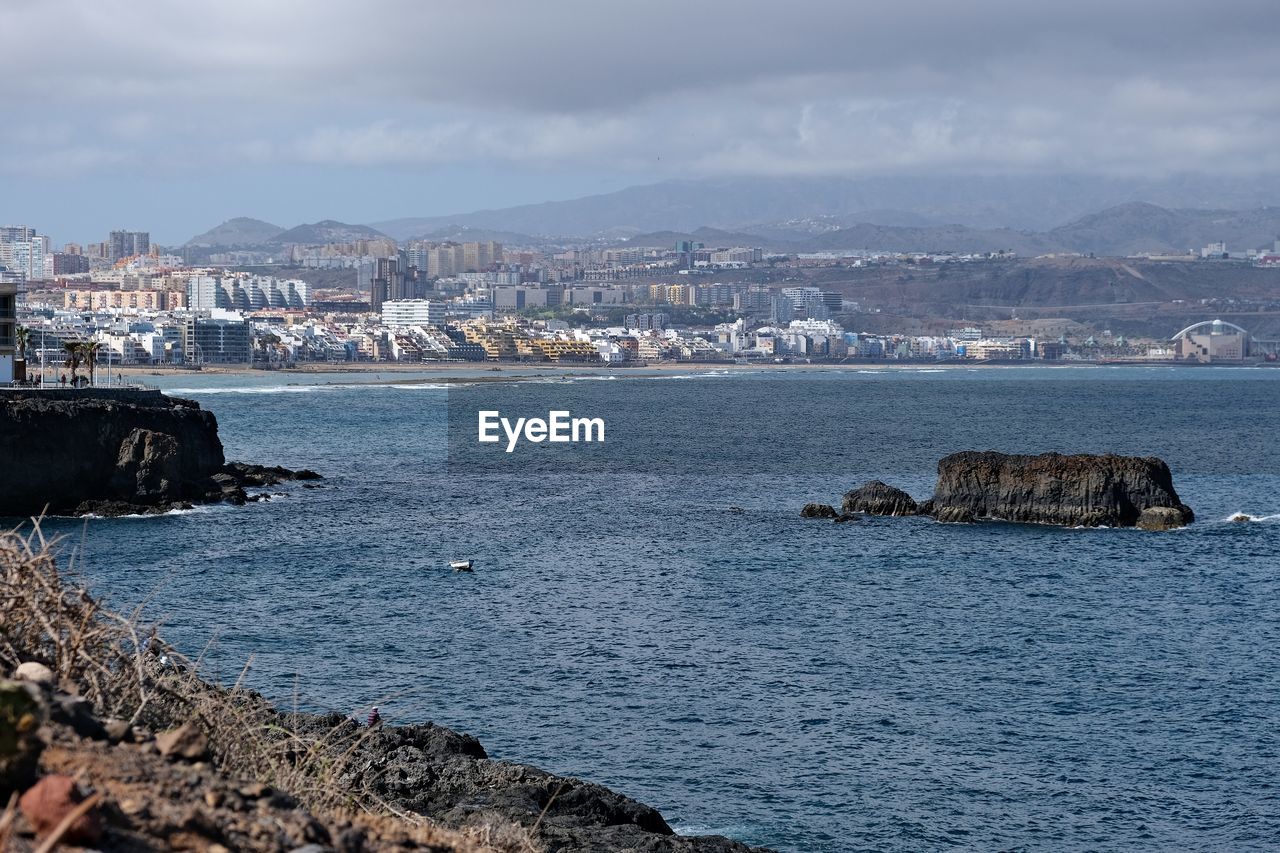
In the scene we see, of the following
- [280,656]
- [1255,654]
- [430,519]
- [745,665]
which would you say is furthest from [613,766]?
[430,519]

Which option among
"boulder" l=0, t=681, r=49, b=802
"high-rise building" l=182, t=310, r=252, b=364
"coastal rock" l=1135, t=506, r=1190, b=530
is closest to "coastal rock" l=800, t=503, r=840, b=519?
"coastal rock" l=1135, t=506, r=1190, b=530

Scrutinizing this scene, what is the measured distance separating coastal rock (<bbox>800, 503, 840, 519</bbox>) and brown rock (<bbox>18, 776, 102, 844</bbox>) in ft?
132

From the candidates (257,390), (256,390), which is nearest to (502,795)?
(256,390)

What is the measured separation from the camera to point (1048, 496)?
45.6 meters

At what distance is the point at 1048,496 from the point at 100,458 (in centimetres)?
2870

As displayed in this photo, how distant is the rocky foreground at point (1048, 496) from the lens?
44.9 meters

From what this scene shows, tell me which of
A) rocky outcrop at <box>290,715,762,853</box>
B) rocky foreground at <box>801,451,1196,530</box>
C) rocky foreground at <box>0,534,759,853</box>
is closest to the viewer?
rocky foreground at <box>0,534,759,853</box>

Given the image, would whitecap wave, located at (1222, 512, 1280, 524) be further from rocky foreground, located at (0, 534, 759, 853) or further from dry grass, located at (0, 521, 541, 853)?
dry grass, located at (0, 521, 541, 853)

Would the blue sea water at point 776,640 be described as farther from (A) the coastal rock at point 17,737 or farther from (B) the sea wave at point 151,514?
(A) the coastal rock at point 17,737

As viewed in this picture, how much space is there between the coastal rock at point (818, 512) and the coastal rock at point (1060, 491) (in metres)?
3.16

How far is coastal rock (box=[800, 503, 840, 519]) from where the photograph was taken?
1786 inches

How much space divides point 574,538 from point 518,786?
25.5m

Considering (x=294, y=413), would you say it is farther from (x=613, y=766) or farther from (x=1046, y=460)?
(x=613, y=766)

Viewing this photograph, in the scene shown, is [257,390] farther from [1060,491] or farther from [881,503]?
[1060,491]
